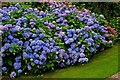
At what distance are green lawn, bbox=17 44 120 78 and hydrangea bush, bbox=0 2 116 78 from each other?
117 mm

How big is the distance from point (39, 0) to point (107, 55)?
8.08 ft

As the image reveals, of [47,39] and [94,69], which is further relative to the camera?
[47,39]

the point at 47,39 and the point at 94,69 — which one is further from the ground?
the point at 47,39

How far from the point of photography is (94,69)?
20.4 ft

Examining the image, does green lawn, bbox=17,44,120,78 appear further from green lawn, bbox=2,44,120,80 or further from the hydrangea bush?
the hydrangea bush

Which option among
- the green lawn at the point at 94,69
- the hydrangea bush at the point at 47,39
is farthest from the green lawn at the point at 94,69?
the hydrangea bush at the point at 47,39

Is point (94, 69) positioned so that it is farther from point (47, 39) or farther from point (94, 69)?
point (47, 39)

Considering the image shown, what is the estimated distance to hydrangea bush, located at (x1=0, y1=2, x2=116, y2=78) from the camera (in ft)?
19.6

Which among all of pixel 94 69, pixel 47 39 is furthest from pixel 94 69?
pixel 47 39

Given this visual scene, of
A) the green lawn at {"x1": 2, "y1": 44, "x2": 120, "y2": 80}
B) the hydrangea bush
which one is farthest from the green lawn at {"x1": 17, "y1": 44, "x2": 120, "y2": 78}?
the hydrangea bush

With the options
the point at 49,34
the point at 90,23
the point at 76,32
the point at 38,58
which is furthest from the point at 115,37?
the point at 38,58

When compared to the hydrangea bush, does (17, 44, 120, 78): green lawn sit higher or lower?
lower

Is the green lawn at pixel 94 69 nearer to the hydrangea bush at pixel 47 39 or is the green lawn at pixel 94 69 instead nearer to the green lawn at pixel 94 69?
the green lawn at pixel 94 69

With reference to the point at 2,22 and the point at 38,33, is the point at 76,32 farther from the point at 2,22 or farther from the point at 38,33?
the point at 2,22
